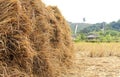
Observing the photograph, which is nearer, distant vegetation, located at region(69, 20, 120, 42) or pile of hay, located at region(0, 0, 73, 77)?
pile of hay, located at region(0, 0, 73, 77)

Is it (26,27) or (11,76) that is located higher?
(26,27)

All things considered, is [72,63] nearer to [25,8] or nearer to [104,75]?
[104,75]

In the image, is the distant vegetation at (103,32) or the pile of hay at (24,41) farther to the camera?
the distant vegetation at (103,32)

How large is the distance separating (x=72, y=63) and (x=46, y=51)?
13.1 ft

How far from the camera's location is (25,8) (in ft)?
19.2

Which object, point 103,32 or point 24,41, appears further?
point 103,32

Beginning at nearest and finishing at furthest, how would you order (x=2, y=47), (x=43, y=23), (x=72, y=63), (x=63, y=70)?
(x=2, y=47)
(x=43, y=23)
(x=63, y=70)
(x=72, y=63)

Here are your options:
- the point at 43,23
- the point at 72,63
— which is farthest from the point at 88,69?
the point at 43,23

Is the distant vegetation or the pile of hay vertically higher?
the pile of hay

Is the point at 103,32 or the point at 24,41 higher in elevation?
the point at 24,41

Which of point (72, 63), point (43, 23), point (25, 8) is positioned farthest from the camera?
point (72, 63)

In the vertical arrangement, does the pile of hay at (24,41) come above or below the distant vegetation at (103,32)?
above

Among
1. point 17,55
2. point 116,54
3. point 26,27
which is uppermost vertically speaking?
point 26,27

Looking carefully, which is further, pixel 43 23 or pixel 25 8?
pixel 43 23
